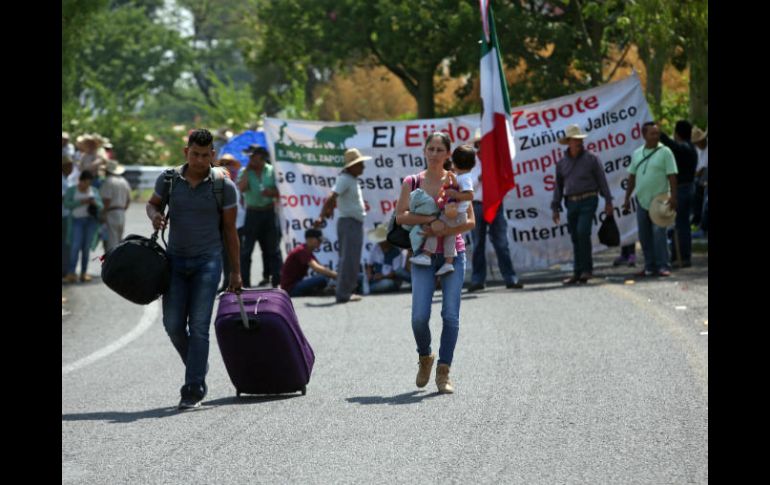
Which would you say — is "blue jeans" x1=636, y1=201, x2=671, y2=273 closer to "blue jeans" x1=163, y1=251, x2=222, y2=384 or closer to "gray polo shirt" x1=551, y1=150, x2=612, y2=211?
"gray polo shirt" x1=551, y1=150, x2=612, y2=211

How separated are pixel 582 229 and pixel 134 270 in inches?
345

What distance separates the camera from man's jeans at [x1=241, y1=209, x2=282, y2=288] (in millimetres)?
19953

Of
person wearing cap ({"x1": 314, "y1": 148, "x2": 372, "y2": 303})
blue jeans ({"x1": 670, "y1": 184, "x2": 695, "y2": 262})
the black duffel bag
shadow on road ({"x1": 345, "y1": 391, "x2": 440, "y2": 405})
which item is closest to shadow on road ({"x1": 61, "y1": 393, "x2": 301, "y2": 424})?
shadow on road ({"x1": 345, "y1": 391, "x2": 440, "y2": 405})

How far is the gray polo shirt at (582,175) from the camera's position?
714 inches

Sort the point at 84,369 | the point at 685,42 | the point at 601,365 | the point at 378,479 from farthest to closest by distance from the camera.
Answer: the point at 685,42, the point at 84,369, the point at 601,365, the point at 378,479

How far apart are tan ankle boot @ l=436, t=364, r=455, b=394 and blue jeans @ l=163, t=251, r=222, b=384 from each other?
1.53 m

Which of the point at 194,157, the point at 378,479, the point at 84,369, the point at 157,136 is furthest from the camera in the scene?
the point at 157,136

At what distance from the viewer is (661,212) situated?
18.5 metres

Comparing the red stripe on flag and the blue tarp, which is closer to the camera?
the red stripe on flag

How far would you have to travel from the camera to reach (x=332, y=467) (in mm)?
8156

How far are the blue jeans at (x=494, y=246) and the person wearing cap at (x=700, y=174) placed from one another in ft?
17.2
